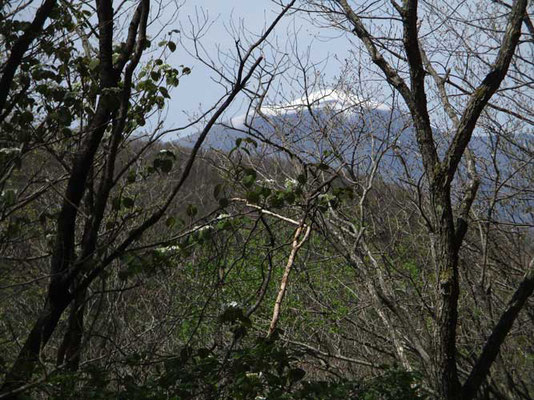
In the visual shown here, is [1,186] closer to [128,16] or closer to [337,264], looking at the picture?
[128,16]

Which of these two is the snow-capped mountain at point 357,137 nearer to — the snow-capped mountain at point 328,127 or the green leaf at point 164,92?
the snow-capped mountain at point 328,127

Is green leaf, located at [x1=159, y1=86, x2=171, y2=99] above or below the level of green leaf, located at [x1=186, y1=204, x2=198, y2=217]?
above

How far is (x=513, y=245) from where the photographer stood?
721cm

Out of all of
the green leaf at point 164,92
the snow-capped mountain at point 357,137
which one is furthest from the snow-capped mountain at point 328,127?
the green leaf at point 164,92

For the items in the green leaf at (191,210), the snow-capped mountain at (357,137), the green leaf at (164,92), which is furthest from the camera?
the snow-capped mountain at (357,137)

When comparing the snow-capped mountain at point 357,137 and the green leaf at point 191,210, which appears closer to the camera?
the green leaf at point 191,210

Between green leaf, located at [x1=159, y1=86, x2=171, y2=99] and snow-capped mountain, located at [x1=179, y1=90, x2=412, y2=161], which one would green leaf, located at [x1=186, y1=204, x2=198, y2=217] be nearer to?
green leaf, located at [x1=159, y1=86, x2=171, y2=99]

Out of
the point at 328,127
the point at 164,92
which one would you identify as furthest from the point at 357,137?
the point at 164,92

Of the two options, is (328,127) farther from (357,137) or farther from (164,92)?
(164,92)

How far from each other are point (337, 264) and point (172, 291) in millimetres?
2456

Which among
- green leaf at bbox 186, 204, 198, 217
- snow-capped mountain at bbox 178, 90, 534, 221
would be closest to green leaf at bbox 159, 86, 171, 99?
green leaf at bbox 186, 204, 198, 217

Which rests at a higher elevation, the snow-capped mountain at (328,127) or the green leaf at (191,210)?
the snow-capped mountain at (328,127)

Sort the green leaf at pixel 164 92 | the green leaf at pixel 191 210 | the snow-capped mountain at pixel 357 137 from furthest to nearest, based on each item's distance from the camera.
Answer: the snow-capped mountain at pixel 357 137 < the green leaf at pixel 164 92 < the green leaf at pixel 191 210

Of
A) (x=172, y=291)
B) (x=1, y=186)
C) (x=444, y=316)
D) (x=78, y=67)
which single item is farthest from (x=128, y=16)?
(x=172, y=291)
